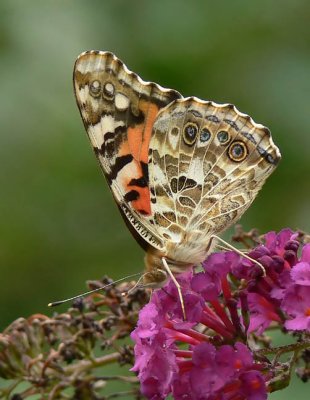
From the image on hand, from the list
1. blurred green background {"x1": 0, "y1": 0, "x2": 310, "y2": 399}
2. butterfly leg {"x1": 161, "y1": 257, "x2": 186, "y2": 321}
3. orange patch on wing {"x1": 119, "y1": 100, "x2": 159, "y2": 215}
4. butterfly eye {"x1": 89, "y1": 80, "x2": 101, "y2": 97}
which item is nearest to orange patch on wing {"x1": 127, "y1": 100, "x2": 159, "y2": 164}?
orange patch on wing {"x1": 119, "y1": 100, "x2": 159, "y2": 215}

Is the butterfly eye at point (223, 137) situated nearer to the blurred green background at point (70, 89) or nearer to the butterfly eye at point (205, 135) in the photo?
the butterfly eye at point (205, 135)

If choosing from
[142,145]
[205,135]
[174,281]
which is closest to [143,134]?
[142,145]

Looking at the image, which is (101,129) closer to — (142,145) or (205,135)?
(142,145)

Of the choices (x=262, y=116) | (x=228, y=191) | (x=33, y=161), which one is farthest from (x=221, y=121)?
(x=33, y=161)

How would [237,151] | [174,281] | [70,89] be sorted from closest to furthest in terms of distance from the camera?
[174,281] → [237,151] → [70,89]

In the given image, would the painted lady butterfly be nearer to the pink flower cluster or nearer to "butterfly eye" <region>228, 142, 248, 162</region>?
"butterfly eye" <region>228, 142, 248, 162</region>

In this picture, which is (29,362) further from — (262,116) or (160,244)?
(262,116)
